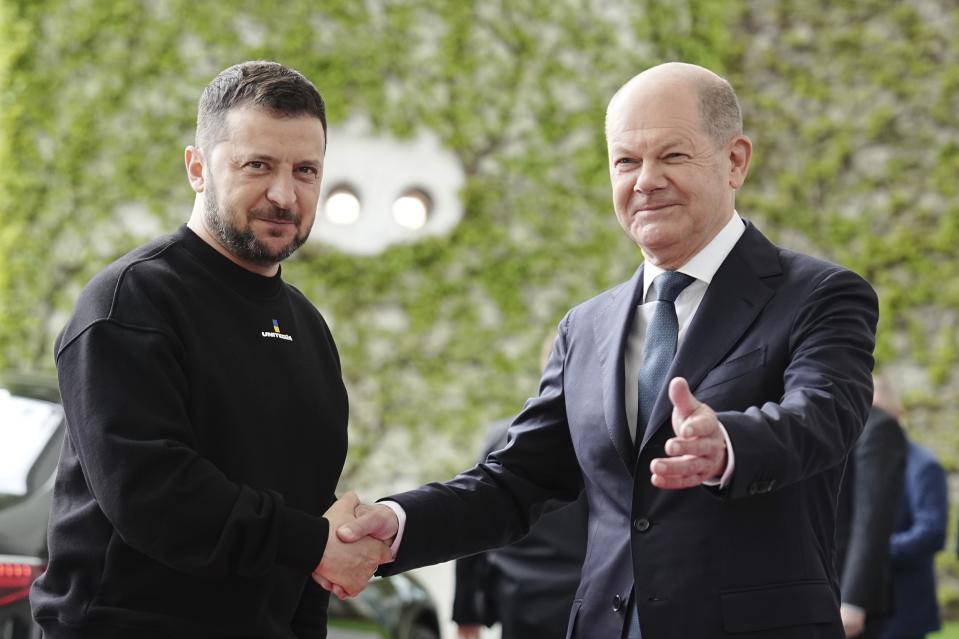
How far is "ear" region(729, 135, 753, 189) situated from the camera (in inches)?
104

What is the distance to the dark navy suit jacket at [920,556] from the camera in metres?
5.84

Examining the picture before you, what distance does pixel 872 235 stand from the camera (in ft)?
26.3

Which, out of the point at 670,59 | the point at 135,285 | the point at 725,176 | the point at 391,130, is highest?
the point at 670,59

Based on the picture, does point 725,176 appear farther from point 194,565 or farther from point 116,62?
point 116,62

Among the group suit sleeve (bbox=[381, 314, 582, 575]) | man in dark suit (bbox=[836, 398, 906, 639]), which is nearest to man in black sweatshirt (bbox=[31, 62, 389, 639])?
suit sleeve (bbox=[381, 314, 582, 575])

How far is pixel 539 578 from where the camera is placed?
4613mm

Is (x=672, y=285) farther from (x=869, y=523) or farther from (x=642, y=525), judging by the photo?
(x=869, y=523)

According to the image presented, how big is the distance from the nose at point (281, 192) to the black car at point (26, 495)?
4.70ft

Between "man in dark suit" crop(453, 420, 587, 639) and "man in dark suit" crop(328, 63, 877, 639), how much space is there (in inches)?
69.2

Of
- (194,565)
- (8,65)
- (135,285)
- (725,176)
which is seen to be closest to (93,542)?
(194,565)

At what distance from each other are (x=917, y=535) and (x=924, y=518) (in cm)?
10

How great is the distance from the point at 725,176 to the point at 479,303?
5465 millimetres

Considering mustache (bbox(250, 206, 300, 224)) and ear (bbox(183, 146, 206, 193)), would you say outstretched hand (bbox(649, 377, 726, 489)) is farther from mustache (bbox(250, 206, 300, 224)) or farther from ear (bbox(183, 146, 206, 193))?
ear (bbox(183, 146, 206, 193))

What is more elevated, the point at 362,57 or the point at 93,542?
the point at 362,57
